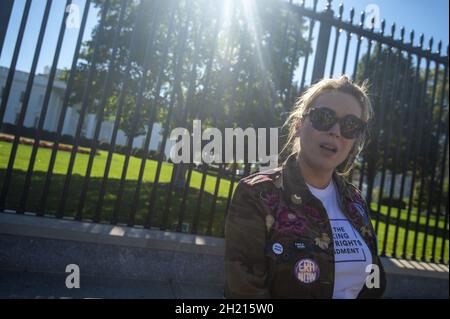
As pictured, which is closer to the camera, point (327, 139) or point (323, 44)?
point (327, 139)

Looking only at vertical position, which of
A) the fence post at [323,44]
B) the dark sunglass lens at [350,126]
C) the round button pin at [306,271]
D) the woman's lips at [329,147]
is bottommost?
the round button pin at [306,271]

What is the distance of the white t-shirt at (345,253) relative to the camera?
1.86 m

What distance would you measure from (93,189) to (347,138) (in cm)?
825

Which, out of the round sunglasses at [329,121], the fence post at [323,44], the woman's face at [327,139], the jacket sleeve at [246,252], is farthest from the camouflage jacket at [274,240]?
the fence post at [323,44]

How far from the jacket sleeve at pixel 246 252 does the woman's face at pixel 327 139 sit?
0.54 meters

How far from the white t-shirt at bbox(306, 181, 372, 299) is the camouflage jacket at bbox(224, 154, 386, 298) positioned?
69 millimetres

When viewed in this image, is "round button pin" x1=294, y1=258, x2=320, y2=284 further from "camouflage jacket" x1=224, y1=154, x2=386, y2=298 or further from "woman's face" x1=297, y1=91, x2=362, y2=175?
"woman's face" x1=297, y1=91, x2=362, y2=175

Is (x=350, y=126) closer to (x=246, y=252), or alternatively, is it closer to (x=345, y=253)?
(x=345, y=253)

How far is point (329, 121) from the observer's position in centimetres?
203

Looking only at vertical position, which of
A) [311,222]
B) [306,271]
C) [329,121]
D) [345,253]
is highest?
[329,121]

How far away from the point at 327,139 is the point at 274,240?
0.71m

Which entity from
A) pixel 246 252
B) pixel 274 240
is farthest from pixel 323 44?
pixel 246 252

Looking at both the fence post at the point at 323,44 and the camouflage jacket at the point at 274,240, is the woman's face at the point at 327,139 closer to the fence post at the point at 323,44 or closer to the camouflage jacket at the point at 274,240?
the camouflage jacket at the point at 274,240
